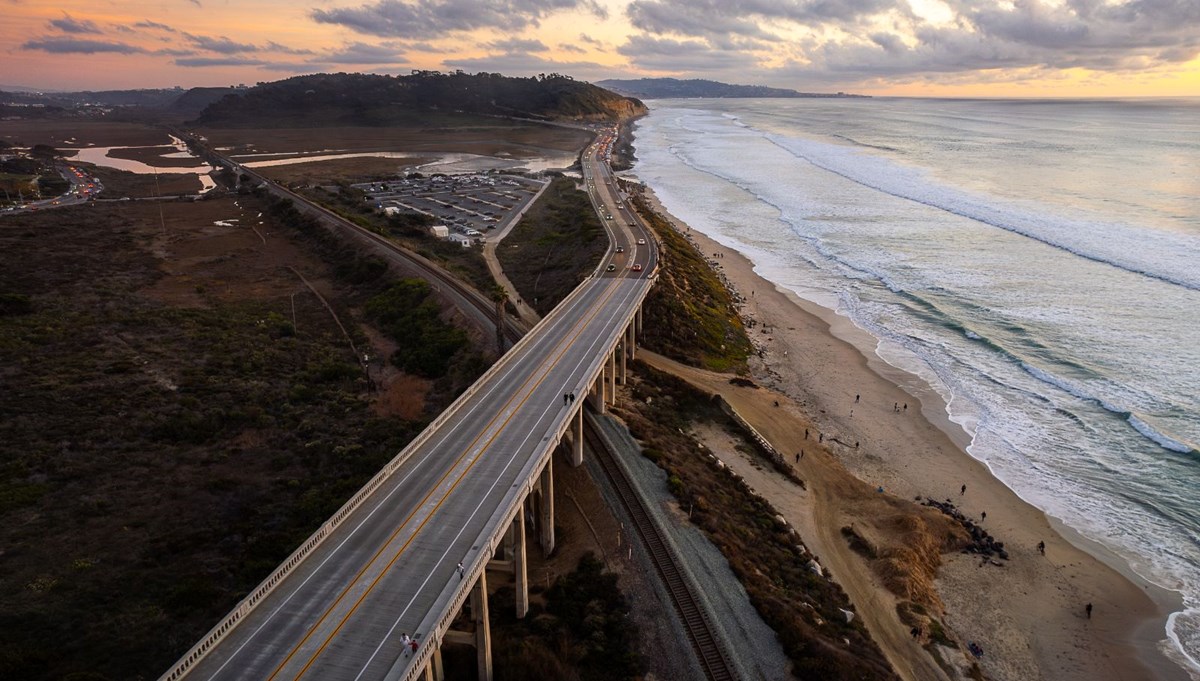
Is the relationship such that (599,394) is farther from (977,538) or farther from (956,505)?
(977,538)

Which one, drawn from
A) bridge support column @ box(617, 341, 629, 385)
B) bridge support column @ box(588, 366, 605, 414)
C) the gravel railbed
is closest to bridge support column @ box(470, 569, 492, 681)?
the gravel railbed

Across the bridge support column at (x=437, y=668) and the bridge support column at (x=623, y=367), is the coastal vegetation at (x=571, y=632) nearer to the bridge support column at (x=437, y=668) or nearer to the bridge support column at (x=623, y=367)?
the bridge support column at (x=437, y=668)

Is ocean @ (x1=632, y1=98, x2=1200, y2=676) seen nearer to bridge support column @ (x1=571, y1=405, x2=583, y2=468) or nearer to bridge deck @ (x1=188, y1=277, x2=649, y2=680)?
bridge support column @ (x1=571, y1=405, x2=583, y2=468)

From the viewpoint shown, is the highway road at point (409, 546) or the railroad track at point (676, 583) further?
the railroad track at point (676, 583)

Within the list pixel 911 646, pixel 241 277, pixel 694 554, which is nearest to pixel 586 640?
pixel 694 554

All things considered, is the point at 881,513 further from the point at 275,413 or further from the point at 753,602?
the point at 275,413

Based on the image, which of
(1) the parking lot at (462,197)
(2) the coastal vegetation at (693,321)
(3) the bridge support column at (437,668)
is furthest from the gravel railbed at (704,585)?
(1) the parking lot at (462,197)

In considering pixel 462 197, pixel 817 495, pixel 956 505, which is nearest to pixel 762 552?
pixel 817 495
